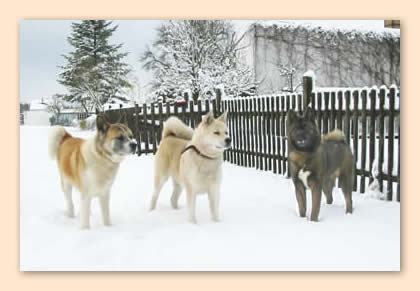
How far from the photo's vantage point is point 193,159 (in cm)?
251

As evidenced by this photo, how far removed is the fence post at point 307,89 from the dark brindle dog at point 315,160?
1.75ft

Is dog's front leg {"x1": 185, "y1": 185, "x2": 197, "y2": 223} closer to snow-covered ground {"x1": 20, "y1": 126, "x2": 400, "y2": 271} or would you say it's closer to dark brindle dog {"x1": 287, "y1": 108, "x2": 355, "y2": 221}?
snow-covered ground {"x1": 20, "y1": 126, "x2": 400, "y2": 271}

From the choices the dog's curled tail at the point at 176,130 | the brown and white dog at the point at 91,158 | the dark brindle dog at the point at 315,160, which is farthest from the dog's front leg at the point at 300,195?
the brown and white dog at the point at 91,158

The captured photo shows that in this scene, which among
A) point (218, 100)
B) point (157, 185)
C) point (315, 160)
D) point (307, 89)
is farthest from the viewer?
point (218, 100)

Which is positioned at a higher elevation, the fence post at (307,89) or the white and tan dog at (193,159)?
the fence post at (307,89)

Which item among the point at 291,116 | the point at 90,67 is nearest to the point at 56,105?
the point at 90,67

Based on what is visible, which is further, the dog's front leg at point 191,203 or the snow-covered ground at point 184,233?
the dog's front leg at point 191,203

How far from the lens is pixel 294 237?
2377 millimetres

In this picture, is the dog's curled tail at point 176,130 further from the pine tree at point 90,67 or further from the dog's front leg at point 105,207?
the dog's front leg at point 105,207

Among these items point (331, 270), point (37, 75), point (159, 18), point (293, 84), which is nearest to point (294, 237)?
point (331, 270)

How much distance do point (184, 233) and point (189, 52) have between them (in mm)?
1321

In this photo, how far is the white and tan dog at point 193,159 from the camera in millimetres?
2412

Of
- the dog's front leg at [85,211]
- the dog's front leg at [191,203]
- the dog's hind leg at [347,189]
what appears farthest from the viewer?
the dog's hind leg at [347,189]

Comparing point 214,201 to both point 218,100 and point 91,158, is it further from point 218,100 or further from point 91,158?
point 218,100
